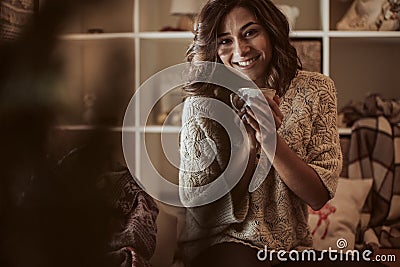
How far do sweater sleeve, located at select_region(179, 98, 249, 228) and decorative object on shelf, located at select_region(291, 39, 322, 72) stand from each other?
0.57 feet

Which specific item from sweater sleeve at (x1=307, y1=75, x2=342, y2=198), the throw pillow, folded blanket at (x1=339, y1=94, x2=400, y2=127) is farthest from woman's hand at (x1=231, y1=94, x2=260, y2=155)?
folded blanket at (x1=339, y1=94, x2=400, y2=127)

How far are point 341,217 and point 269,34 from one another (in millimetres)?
418

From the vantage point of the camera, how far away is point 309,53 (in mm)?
852

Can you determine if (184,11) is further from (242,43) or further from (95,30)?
(95,30)

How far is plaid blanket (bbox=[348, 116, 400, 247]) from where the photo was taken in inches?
38.4

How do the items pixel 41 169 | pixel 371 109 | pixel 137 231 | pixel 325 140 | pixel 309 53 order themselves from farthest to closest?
1. pixel 371 109
2. pixel 309 53
3. pixel 325 140
4. pixel 137 231
5. pixel 41 169

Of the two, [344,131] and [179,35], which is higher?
[179,35]

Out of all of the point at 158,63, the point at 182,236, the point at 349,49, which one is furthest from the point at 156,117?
the point at 349,49

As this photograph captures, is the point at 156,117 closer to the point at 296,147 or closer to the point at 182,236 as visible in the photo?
the point at 296,147

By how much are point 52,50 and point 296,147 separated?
1.74 feet

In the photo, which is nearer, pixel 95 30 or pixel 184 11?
pixel 95 30

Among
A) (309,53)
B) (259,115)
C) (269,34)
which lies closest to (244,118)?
(259,115)

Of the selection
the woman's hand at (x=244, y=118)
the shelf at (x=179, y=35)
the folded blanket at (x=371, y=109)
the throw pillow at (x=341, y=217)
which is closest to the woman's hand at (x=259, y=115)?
the woman's hand at (x=244, y=118)

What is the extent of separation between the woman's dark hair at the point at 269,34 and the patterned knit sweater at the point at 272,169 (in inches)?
0.9
